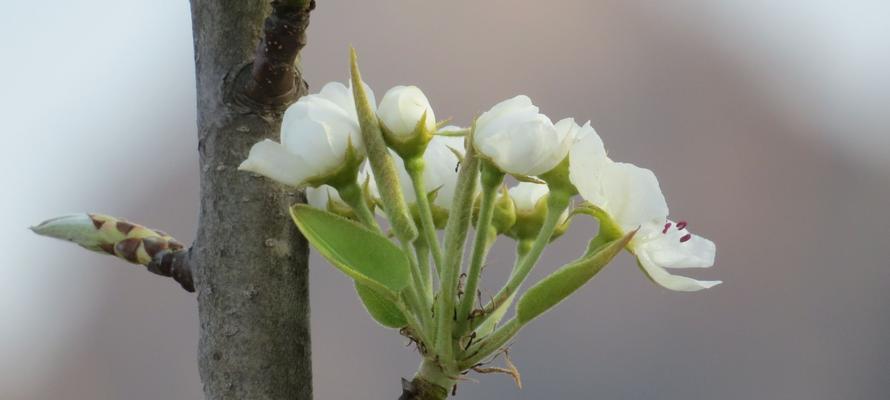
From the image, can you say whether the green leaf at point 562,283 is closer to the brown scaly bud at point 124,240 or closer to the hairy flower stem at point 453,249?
the hairy flower stem at point 453,249

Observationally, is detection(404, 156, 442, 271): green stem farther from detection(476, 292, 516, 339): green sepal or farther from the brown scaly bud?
the brown scaly bud

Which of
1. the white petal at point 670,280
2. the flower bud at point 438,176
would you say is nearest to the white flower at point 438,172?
the flower bud at point 438,176

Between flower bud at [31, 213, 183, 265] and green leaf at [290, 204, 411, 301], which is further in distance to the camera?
flower bud at [31, 213, 183, 265]

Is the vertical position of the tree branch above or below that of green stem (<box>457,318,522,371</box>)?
above

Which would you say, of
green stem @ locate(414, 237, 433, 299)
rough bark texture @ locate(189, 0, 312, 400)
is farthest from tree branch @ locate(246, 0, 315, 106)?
green stem @ locate(414, 237, 433, 299)

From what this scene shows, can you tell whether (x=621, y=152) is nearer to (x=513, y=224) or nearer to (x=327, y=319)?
(x=327, y=319)

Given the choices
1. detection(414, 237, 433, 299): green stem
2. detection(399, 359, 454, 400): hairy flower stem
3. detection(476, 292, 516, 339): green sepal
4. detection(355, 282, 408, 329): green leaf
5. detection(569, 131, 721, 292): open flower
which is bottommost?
detection(399, 359, 454, 400): hairy flower stem

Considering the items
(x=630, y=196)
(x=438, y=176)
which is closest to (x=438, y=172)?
(x=438, y=176)
